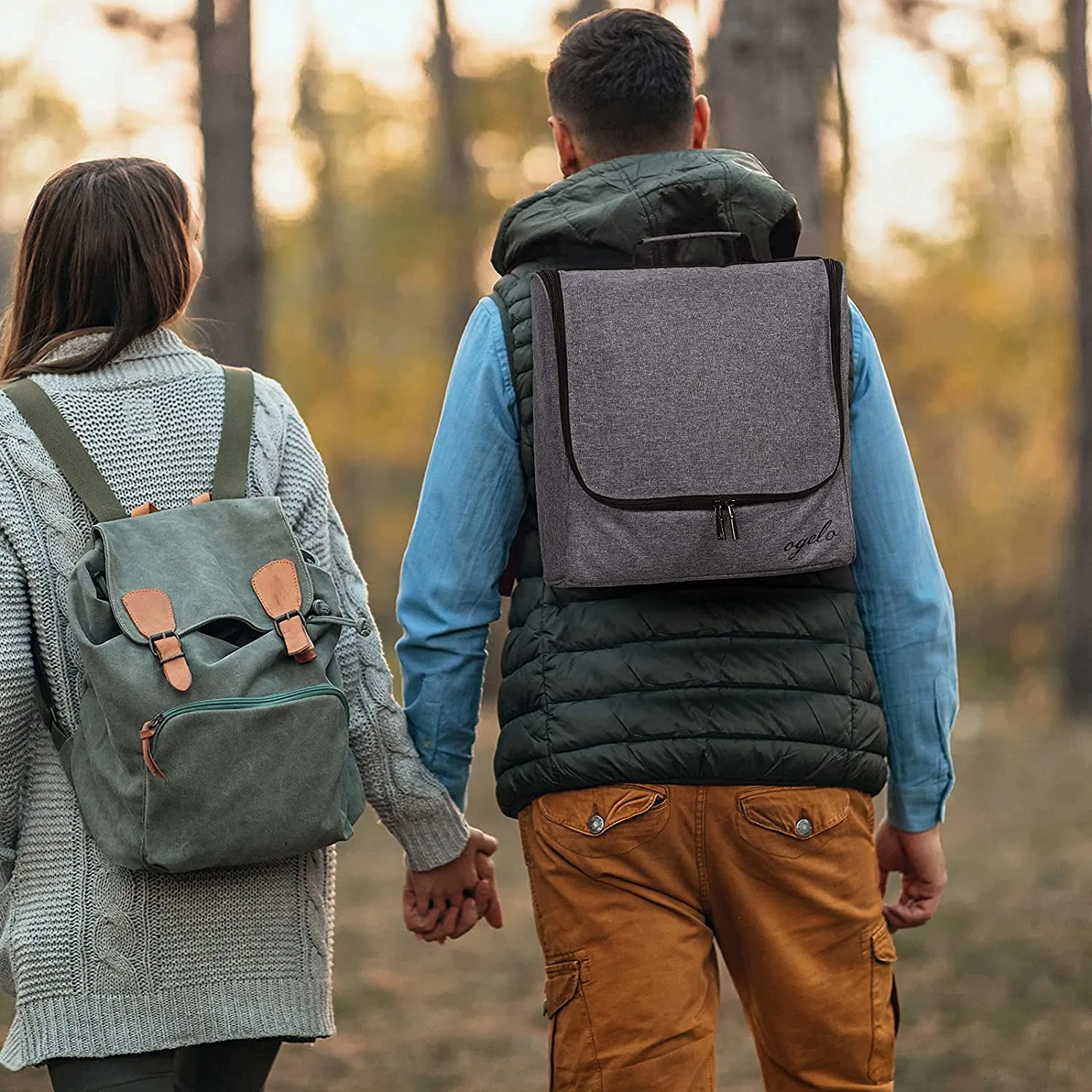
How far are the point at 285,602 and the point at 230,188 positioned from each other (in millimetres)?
6851

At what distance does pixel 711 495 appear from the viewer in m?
2.59

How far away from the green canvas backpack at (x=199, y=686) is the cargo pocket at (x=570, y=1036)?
446mm

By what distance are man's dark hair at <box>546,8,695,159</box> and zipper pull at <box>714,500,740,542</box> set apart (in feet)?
2.40

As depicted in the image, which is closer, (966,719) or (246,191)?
(246,191)

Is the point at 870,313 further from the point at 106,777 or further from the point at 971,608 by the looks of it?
the point at 106,777

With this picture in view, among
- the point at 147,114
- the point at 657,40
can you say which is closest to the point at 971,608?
the point at 147,114

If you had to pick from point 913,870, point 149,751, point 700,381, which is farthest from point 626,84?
point 913,870

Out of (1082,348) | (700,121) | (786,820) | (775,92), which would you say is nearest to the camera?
(786,820)

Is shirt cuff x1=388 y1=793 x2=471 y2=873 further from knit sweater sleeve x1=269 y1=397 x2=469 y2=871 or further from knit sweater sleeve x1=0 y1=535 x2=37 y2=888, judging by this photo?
knit sweater sleeve x1=0 y1=535 x2=37 y2=888

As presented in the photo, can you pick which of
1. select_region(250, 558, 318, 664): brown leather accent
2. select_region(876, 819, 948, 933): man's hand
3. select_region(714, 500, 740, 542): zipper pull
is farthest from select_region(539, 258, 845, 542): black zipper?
select_region(876, 819, 948, 933): man's hand

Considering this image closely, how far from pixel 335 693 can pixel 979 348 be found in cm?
1766

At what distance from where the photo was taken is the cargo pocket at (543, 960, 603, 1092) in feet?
8.69

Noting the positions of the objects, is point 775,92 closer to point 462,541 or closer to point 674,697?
point 462,541

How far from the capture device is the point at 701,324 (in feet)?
8.66
